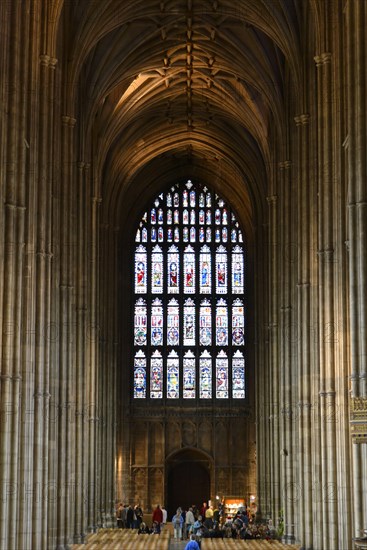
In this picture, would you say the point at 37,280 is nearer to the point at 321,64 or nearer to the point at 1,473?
the point at 1,473

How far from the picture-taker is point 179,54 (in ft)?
162

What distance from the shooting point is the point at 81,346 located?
42656 millimetres

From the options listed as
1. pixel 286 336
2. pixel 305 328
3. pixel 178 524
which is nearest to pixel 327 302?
pixel 305 328

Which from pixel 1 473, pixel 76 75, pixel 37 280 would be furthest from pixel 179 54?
pixel 1 473

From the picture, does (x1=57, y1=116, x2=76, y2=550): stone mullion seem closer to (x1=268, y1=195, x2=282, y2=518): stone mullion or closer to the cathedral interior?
the cathedral interior

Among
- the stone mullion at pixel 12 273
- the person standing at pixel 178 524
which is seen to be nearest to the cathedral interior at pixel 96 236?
the stone mullion at pixel 12 273

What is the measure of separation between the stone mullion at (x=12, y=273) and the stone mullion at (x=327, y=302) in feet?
31.1

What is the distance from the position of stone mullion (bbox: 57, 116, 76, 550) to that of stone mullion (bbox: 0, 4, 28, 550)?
8.43 m

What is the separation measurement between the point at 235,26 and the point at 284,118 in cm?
464

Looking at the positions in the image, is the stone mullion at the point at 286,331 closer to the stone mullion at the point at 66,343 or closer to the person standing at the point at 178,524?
the person standing at the point at 178,524

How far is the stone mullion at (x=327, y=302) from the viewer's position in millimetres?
32031

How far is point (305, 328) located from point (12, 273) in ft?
44.0

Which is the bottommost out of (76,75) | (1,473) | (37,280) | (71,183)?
(1,473)

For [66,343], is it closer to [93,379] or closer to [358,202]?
[93,379]
